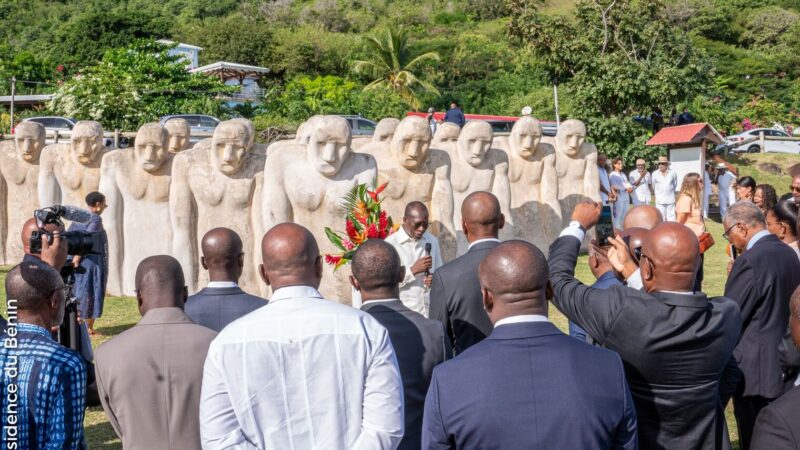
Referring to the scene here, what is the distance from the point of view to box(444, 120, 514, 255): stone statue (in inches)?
495

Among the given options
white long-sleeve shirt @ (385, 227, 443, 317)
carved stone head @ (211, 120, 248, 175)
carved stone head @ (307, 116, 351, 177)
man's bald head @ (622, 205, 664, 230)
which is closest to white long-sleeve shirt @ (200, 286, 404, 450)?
man's bald head @ (622, 205, 664, 230)

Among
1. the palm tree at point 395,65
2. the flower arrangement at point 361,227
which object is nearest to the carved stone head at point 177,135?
the flower arrangement at point 361,227

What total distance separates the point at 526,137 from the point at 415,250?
725 cm

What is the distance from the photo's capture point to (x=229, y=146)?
37.1 feet

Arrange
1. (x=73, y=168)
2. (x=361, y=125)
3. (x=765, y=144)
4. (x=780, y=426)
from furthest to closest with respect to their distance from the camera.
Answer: (x=765, y=144) < (x=361, y=125) < (x=73, y=168) < (x=780, y=426)

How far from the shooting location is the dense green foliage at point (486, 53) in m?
24.6

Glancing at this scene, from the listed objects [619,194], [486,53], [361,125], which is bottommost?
[619,194]

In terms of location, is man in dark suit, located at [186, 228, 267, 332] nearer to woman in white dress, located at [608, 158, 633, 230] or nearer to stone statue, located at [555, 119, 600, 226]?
stone statue, located at [555, 119, 600, 226]

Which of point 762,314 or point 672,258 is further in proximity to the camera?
point 762,314

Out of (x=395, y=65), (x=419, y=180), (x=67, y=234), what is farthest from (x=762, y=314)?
(x=395, y=65)

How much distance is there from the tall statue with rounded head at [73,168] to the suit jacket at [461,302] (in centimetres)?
925

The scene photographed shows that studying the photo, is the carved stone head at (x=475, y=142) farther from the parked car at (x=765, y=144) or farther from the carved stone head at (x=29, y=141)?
the parked car at (x=765, y=144)

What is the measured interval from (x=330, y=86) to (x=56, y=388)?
32.9m

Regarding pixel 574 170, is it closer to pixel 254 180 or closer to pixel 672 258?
pixel 254 180
